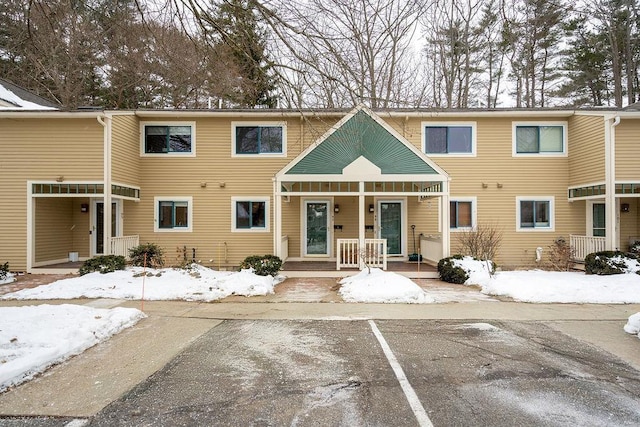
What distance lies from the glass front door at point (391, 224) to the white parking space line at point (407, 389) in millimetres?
8299

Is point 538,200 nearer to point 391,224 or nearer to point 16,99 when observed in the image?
point 391,224

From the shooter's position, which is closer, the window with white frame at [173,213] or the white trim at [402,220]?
the window with white frame at [173,213]

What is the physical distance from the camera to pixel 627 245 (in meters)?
12.6

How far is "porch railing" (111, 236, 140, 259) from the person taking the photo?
37.5 feet

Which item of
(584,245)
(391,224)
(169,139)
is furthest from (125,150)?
(584,245)

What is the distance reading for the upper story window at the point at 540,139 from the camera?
1309cm

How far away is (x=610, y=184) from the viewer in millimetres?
11188

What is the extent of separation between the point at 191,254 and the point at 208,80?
26.8ft

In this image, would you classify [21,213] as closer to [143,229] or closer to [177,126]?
[143,229]

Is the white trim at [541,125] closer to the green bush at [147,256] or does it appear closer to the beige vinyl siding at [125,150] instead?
the green bush at [147,256]

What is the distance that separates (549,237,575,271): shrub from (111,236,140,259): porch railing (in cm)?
1458

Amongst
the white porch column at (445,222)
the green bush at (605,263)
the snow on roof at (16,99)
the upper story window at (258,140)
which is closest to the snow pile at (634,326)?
the green bush at (605,263)

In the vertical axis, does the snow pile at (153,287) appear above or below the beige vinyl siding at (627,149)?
below

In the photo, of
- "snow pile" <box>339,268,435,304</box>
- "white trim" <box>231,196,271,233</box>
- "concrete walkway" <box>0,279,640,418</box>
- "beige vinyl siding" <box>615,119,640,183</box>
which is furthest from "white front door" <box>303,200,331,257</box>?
"beige vinyl siding" <box>615,119,640,183</box>
